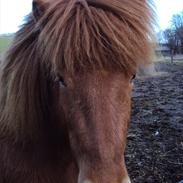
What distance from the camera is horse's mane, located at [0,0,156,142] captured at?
1938mm

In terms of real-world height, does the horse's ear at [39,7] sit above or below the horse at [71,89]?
above

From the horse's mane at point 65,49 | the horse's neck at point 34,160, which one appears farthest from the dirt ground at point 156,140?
the horse's neck at point 34,160

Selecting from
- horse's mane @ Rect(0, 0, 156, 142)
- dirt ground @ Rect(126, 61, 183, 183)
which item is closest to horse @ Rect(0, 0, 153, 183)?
horse's mane @ Rect(0, 0, 156, 142)

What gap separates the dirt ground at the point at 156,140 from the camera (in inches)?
171

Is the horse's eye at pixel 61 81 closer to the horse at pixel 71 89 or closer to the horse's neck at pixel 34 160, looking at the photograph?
the horse at pixel 71 89

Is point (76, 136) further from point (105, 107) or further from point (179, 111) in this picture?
point (179, 111)

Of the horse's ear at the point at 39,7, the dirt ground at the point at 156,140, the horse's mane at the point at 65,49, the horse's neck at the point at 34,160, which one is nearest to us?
the horse's mane at the point at 65,49

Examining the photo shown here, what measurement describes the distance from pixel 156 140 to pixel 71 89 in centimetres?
389

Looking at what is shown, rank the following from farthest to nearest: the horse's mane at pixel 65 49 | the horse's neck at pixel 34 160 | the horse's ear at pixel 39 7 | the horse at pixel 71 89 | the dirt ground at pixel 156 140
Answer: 1. the dirt ground at pixel 156 140
2. the horse's neck at pixel 34 160
3. the horse's ear at pixel 39 7
4. the horse's mane at pixel 65 49
5. the horse at pixel 71 89

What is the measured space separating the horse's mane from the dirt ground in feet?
1.81

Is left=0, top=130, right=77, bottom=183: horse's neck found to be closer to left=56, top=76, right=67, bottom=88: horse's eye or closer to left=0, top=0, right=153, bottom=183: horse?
left=0, top=0, right=153, bottom=183: horse

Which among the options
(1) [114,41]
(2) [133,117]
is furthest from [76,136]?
(2) [133,117]

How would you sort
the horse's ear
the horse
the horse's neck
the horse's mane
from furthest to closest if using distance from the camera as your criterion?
the horse's neck, the horse's ear, the horse's mane, the horse

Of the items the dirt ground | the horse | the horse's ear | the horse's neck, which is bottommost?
the dirt ground
